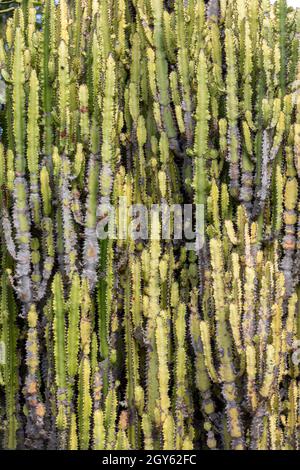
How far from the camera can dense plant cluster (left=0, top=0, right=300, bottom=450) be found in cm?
279

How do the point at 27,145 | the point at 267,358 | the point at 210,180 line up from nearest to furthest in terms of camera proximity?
1. the point at 267,358
2. the point at 27,145
3. the point at 210,180

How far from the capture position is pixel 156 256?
2949 millimetres

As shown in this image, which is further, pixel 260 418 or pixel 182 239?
pixel 182 239

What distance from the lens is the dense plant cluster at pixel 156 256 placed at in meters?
2.79

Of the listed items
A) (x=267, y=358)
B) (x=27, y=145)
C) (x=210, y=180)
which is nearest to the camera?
(x=267, y=358)

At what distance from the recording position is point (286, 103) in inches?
121

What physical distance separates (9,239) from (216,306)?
3.45ft

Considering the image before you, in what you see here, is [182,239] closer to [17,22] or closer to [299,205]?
[299,205]
